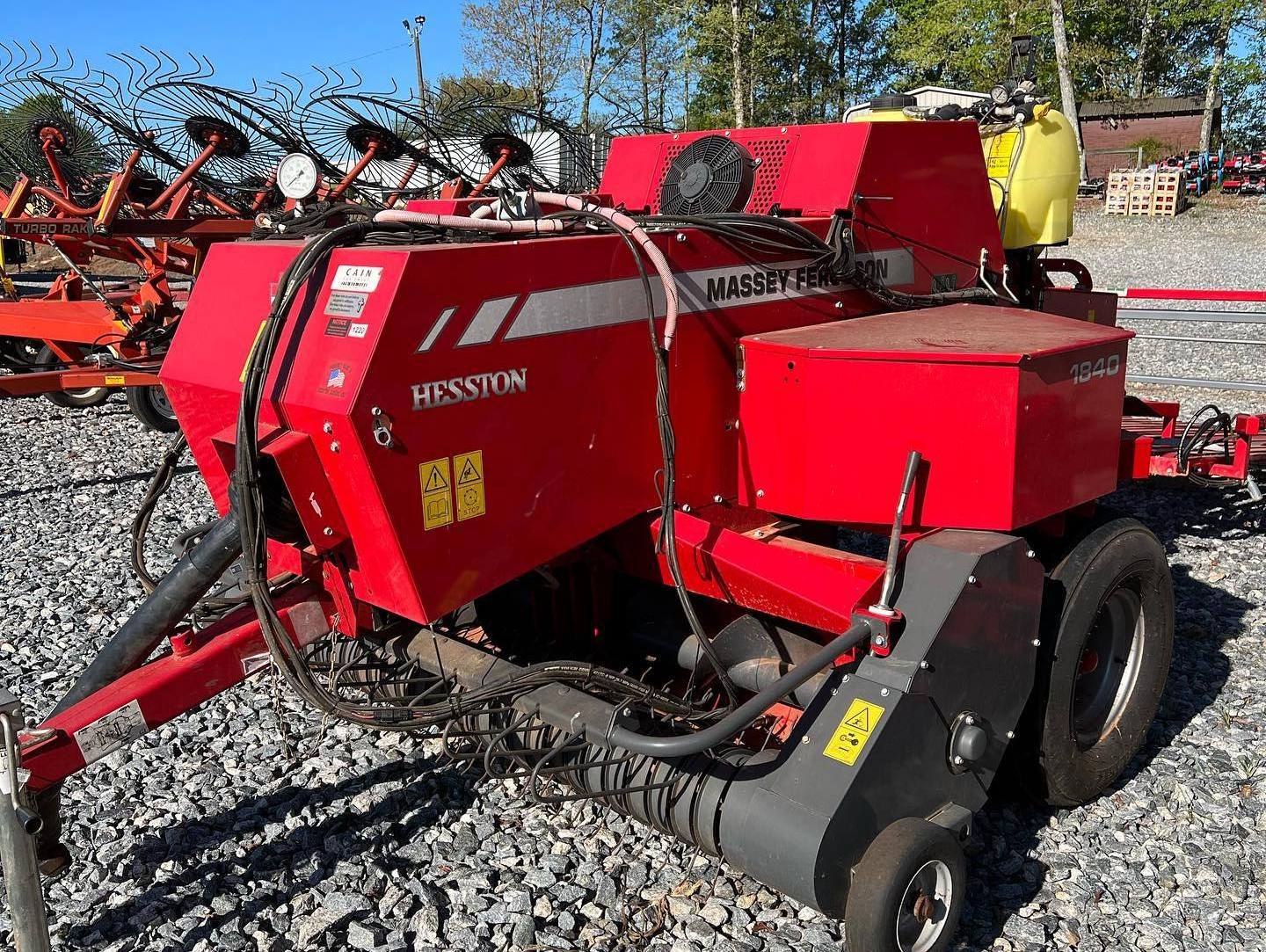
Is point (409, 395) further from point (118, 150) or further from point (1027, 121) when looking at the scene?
point (118, 150)

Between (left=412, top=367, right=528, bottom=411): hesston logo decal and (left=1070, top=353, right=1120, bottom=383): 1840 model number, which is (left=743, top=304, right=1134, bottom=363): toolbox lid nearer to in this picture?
(left=1070, top=353, right=1120, bottom=383): 1840 model number

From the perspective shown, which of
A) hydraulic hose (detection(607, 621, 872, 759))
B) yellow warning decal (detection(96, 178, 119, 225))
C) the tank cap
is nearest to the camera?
hydraulic hose (detection(607, 621, 872, 759))

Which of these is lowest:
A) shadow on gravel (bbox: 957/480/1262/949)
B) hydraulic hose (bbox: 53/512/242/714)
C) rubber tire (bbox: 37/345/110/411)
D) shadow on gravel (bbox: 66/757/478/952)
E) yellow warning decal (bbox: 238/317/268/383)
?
shadow on gravel (bbox: 957/480/1262/949)

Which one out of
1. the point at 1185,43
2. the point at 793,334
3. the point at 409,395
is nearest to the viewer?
the point at 409,395

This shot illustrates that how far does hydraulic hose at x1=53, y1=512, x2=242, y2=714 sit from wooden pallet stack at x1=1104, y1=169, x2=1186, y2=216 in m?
28.7

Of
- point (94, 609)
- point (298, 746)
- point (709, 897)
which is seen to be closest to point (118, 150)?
point (94, 609)

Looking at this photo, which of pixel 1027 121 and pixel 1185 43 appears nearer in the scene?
pixel 1027 121

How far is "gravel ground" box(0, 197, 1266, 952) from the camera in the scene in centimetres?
287

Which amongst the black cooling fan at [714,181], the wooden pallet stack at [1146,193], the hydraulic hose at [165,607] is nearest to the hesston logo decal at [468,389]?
the hydraulic hose at [165,607]

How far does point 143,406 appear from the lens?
28.3 ft

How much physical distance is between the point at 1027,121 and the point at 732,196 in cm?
216

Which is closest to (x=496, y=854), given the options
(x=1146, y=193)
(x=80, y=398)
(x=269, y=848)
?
(x=269, y=848)

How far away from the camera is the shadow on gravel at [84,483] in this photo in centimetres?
702

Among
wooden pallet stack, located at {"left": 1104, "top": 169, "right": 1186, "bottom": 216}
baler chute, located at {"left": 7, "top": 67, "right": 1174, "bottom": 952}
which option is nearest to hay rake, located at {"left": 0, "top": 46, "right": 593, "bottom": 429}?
baler chute, located at {"left": 7, "top": 67, "right": 1174, "bottom": 952}
